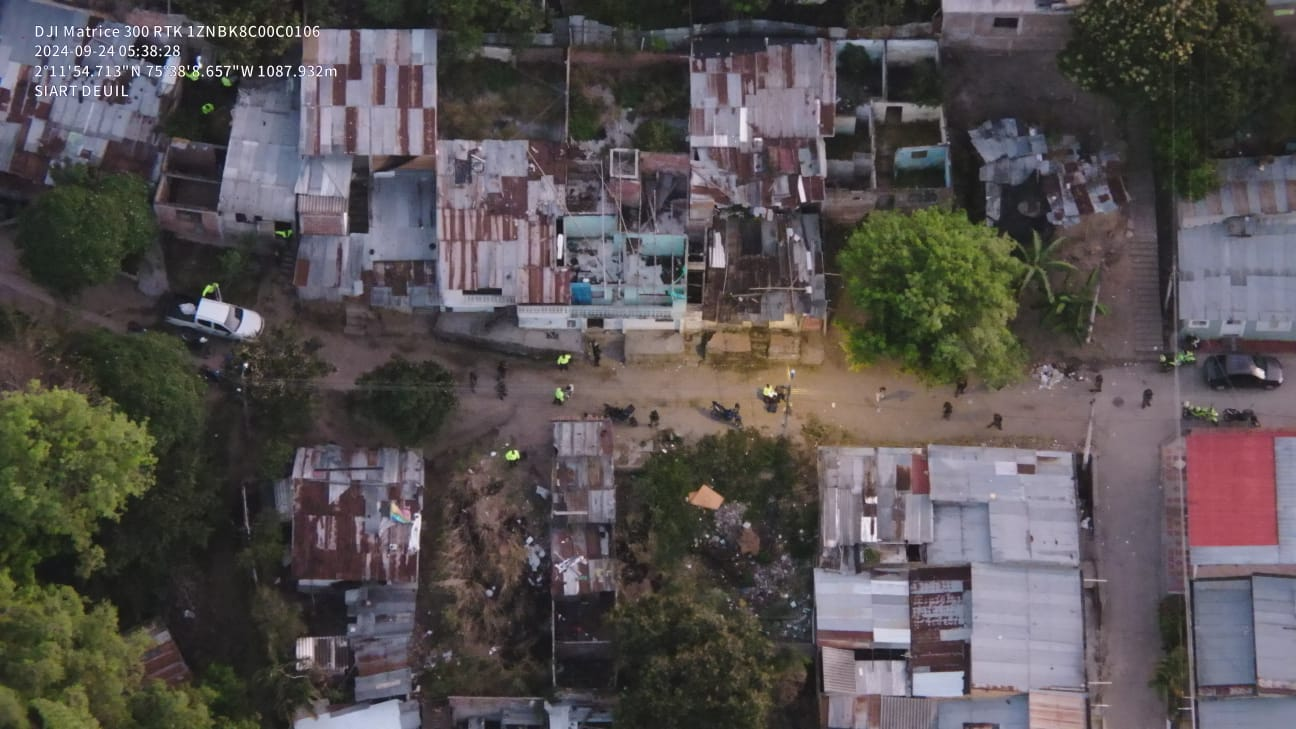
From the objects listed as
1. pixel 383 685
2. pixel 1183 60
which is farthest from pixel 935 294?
pixel 383 685

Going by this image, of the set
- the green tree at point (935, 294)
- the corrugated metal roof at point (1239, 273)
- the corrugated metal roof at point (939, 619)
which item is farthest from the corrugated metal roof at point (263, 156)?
the corrugated metal roof at point (1239, 273)

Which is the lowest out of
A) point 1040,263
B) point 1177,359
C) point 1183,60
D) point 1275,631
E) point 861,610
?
point 1275,631

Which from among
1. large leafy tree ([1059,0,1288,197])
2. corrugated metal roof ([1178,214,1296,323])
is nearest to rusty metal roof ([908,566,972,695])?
corrugated metal roof ([1178,214,1296,323])

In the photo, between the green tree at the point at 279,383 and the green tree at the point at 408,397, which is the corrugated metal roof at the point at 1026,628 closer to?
the green tree at the point at 408,397

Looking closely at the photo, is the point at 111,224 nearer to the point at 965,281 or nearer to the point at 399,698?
the point at 399,698

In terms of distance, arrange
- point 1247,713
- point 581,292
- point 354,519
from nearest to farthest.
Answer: point 1247,713, point 354,519, point 581,292

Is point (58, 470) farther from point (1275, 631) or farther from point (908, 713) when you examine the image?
point (1275, 631)
